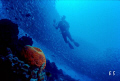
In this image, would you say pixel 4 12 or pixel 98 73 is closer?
pixel 4 12

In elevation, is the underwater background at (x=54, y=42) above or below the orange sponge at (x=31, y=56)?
above

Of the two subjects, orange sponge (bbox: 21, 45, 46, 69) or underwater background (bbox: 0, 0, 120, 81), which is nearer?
orange sponge (bbox: 21, 45, 46, 69)

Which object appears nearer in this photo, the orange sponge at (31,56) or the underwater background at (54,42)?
the orange sponge at (31,56)

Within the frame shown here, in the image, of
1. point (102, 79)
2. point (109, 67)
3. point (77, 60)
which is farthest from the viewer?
point (77, 60)

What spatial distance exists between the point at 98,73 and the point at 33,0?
28390 mm

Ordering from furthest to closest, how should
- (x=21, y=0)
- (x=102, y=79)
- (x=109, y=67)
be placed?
1. (x=102, y=79)
2. (x=109, y=67)
3. (x=21, y=0)

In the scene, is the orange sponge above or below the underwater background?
below

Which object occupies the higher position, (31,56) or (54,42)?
(54,42)

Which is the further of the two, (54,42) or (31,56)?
(54,42)

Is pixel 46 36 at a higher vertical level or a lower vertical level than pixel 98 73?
higher

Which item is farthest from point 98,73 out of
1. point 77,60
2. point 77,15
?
point 77,15

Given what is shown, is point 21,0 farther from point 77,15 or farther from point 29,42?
point 77,15

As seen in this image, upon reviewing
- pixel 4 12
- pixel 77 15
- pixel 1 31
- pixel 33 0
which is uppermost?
pixel 77 15

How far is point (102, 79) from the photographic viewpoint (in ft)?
93.2
